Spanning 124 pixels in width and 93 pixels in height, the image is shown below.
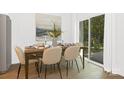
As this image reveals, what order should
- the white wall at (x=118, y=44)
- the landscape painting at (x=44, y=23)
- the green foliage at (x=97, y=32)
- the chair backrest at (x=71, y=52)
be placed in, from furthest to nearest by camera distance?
the landscape painting at (x=44, y=23)
the green foliage at (x=97, y=32)
the chair backrest at (x=71, y=52)
the white wall at (x=118, y=44)

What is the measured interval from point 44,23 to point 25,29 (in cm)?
58

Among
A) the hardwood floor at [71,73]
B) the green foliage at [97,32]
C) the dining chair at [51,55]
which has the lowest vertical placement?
the hardwood floor at [71,73]

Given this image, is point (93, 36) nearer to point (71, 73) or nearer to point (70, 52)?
point (70, 52)

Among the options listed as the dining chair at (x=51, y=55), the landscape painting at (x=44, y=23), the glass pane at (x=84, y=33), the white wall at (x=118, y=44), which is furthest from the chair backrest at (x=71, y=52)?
the landscape painting at (x=44, y=23)

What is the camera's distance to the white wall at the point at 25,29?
448 cm

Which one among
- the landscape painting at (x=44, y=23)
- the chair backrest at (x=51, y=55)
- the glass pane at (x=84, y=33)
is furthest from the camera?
the glass pane at (x=84, y=33)

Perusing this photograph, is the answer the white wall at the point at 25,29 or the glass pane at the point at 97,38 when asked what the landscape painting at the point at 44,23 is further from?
the glass pane at the point at 97,38

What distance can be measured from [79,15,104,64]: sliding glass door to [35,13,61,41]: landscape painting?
0.75 m

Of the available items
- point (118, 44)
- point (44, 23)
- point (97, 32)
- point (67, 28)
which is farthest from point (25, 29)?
point (118, 44)

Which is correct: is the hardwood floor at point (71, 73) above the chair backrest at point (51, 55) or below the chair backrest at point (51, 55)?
below

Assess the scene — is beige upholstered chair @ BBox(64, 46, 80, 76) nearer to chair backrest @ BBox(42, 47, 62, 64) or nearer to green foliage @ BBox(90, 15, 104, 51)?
chair backrest @ BBox(42, 47, 62, 64)

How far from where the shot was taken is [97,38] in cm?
437
